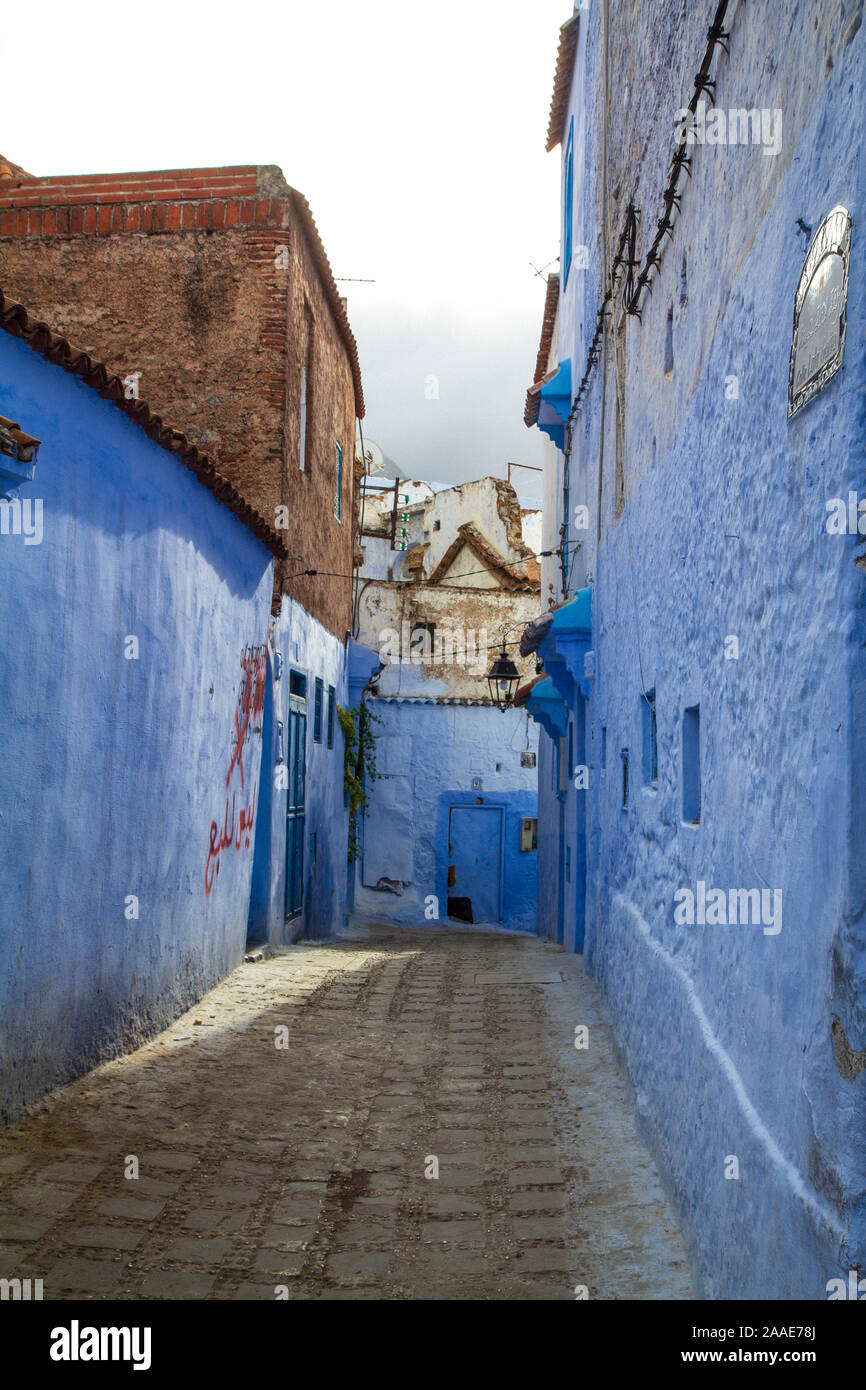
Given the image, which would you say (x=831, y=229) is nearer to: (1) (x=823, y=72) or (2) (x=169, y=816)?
(1) (x=823, y=72)

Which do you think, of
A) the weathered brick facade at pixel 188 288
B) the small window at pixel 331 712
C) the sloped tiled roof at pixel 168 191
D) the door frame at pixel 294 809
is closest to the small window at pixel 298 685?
the door frame at pixel 294 809

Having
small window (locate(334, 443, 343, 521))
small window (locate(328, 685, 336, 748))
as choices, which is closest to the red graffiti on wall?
small window (locate(328, 685, 336, 748))

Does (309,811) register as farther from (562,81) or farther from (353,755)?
(562,81)

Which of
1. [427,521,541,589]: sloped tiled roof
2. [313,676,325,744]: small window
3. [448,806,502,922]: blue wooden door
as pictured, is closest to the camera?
[313,676,325,744]: small window

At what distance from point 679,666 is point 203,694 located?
3.97m

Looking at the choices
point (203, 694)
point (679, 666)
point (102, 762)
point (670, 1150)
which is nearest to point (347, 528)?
point (203, 694)

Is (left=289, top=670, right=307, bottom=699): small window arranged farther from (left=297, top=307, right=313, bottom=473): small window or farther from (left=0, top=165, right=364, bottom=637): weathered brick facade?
(left=297, top=307, right=313, bottom=473): small window


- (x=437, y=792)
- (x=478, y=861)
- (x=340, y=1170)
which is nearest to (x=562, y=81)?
(x=340, y=1170)

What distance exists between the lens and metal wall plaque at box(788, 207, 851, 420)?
2426 mm

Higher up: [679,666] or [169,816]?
[679,666]

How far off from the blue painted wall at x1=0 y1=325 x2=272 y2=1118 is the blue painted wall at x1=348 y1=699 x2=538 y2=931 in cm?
1411

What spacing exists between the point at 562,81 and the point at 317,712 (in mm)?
7524

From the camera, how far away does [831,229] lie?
8.30ft

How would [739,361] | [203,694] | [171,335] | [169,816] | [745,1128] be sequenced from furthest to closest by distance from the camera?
[171,335] → [203,694] → [169,816] → [739,361] → [745,1128]
